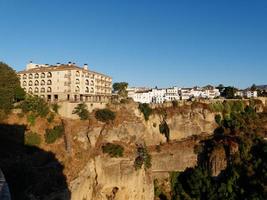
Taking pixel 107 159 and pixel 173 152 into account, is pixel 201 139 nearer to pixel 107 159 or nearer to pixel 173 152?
pixel 173 152

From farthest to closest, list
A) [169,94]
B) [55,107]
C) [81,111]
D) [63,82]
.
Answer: [169,94] < [63,82] < [81,111] < [55,107]

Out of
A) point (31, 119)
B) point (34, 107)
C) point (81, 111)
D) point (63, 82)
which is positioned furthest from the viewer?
point (63, 82)

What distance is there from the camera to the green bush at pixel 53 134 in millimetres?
50406

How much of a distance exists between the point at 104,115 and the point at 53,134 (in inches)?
377

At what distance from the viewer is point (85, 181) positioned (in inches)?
1881

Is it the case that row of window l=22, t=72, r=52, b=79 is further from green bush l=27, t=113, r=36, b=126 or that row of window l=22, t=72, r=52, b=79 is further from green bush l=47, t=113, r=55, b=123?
green bush l=27, t=113, r=36, b=126

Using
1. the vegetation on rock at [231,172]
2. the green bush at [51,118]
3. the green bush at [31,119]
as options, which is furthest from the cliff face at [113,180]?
the green bush at [31,119]

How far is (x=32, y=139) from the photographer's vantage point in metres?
49.4

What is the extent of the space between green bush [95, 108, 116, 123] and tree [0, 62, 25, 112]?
38.8 feet

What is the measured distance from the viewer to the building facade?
225ft

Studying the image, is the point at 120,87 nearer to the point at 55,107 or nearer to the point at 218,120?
the point at 218,120

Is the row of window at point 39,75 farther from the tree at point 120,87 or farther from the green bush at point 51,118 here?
the tree at point 120,87

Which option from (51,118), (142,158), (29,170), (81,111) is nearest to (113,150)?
(142,158)

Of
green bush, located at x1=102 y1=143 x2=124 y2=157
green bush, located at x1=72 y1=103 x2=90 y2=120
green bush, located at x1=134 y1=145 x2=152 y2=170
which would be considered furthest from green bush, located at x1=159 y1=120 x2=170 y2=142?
green bush, located at x1=72 y1=103 x2=90 y2=120
